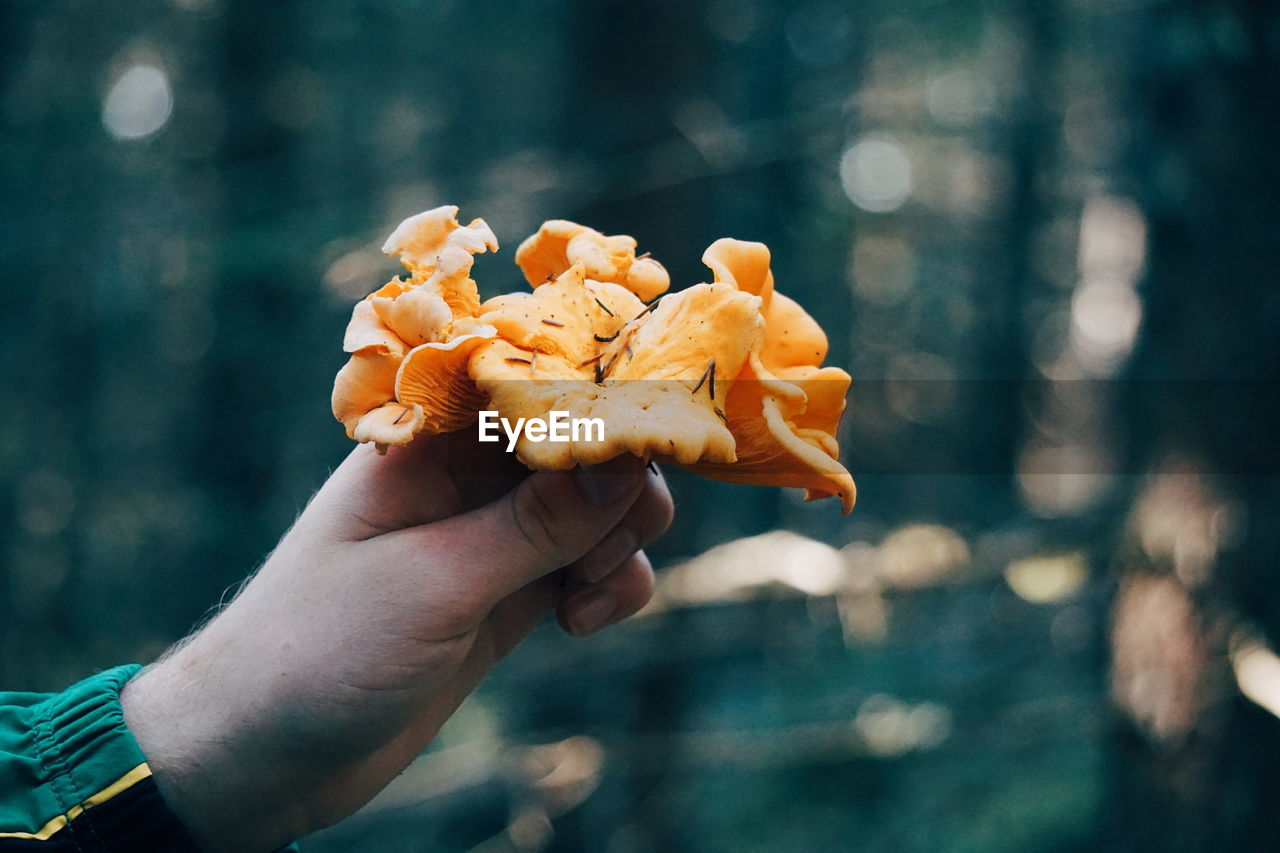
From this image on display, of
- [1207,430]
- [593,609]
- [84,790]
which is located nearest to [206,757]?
[84,790]

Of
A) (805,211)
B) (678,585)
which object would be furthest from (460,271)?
(805,211)

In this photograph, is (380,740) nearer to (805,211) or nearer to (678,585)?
(678,585)

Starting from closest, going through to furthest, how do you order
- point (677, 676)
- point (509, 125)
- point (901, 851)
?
1. point (677, 676)
2. point (901, 851)
3. point (509, 125)

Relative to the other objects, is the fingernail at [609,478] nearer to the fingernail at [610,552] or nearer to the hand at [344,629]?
the hand at [344,629]

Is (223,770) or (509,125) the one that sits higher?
(509,125)

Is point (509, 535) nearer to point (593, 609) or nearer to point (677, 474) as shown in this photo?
point (593, 609)

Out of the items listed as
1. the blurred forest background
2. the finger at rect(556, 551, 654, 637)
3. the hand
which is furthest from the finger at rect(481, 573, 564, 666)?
→ the blurred forest background
